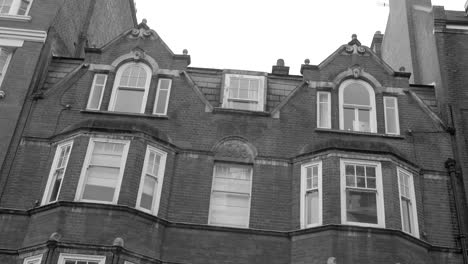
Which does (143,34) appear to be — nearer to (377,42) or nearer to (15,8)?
(15,8)

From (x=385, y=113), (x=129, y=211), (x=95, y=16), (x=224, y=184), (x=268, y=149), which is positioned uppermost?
(x=95, y=16)

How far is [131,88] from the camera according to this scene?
20891 mm

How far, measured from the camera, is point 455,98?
21.0 m

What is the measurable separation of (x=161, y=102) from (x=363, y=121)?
278 inches

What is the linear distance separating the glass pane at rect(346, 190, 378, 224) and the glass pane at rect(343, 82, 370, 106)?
4.02 meters

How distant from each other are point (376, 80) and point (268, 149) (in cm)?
483

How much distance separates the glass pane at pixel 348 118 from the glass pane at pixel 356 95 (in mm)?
337

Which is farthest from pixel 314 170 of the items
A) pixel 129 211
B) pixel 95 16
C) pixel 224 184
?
pixel 95 16

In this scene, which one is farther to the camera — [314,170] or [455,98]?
[455,98]

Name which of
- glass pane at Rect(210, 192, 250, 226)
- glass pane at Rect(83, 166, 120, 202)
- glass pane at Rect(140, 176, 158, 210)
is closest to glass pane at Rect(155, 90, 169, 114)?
glass pane at Rect(140, 176, 158, 210)

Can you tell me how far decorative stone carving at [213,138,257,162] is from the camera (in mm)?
19562

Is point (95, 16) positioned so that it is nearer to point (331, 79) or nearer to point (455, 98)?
point (331, 79)

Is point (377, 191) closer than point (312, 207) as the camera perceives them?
Yes

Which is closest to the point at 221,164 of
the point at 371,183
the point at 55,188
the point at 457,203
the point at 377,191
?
the point at 371,183
